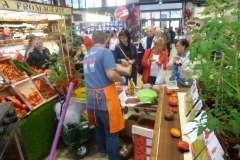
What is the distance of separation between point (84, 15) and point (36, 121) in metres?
7.89

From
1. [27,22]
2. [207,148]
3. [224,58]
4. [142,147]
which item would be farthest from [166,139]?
[27,22]

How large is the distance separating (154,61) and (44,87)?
1.84m

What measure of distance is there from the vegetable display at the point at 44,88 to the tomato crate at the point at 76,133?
58cm

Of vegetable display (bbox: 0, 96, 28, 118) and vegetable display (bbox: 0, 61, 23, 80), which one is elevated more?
vegetable display (bbox: 0, 61, 23, 80)

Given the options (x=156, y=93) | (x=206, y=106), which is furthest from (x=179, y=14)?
(x=206, y=106)

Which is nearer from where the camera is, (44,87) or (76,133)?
(76,133)

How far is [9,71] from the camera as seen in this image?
2.52 meters

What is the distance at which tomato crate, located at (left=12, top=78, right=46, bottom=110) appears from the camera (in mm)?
2453

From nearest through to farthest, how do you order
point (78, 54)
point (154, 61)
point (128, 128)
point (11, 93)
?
point (11, 93)
point (128, 128)
point (154, 61)
point (78, 54)

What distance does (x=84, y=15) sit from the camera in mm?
9414

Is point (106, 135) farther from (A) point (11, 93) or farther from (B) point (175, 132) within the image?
(A) point (11, 93)

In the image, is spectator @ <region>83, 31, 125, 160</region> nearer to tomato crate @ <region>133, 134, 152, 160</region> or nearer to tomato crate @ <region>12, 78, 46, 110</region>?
tomato crate @ <region>133, 134, 152, 160</region>

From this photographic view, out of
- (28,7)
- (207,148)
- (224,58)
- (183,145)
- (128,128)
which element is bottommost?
(128,128)

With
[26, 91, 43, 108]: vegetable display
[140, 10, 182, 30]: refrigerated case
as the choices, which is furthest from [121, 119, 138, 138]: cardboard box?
[140, 10, 182, 30]: refrigerated case
